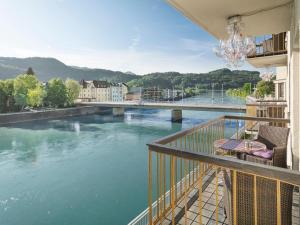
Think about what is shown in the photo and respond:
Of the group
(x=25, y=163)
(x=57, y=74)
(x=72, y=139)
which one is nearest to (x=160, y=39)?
(x=72, y=139)

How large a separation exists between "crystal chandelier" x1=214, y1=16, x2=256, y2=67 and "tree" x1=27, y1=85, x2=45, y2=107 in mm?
32195

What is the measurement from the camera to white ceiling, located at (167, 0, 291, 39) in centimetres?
246

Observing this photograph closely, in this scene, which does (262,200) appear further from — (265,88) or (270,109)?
(265,88)

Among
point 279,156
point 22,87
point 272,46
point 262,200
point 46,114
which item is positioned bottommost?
point 46,114

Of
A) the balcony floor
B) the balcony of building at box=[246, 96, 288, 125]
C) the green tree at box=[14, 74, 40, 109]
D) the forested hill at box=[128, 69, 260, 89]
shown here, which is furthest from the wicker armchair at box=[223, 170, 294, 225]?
the green tree at box=[14, 74, 40, 109]

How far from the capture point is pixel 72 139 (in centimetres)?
1856

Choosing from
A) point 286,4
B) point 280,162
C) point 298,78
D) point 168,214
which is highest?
point 286,4

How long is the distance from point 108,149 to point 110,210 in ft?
26.1

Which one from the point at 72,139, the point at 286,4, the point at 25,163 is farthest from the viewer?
the point at 72,139

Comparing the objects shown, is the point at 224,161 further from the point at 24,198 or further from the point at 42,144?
the point at 42,144

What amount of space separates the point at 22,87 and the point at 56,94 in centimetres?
471

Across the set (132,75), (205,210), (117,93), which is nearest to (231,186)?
(205,210)

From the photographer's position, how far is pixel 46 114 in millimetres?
29562

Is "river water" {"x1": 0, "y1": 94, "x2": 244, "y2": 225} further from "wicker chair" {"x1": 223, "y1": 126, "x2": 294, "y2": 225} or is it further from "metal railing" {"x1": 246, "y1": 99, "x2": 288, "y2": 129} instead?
"wicker chair" {"x1": 223, "y1": 126, "x2": 294, "y2": 225}
